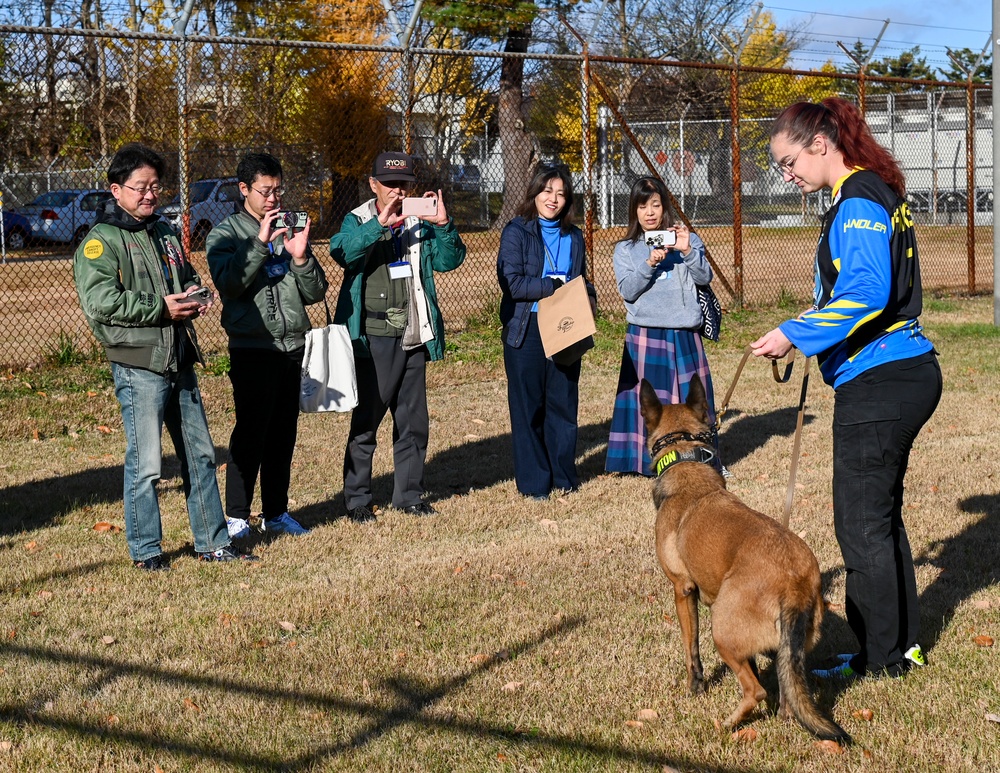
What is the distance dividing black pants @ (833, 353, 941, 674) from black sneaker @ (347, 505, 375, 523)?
3084 millimetres

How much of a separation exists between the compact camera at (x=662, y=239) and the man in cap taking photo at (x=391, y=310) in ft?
3.82

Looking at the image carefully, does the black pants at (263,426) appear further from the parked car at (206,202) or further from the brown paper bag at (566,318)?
the parked car at (206,202)

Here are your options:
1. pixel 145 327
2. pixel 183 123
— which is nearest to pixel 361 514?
pixel 145 327

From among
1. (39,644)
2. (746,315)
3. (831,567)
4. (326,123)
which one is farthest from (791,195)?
(39,644)

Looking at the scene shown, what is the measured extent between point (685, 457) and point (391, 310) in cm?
253

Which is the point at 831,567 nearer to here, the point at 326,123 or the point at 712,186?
the point at 326,123

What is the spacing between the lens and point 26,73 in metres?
9.55

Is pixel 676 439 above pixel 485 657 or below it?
above

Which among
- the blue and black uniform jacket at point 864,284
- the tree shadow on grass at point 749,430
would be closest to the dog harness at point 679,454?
the blue and black uniform jacket at point 864,284

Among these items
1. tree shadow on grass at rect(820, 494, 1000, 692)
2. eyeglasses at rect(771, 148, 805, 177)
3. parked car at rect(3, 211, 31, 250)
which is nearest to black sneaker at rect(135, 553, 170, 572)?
tree shadow on grass at rect(820, 494, 1000, 692)

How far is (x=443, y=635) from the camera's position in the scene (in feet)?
14.9

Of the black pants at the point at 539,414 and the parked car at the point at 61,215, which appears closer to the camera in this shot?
the black pants at the point at 539,414

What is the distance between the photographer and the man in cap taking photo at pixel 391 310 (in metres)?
6.09

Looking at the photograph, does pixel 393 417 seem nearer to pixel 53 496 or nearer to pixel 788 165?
pixel 53 496
